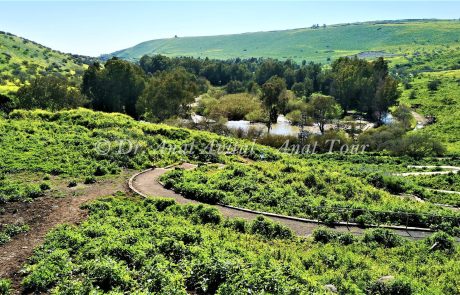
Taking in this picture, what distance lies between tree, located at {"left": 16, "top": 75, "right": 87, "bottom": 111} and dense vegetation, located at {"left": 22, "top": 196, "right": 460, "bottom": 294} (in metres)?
46.7

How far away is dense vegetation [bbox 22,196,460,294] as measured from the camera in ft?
51.0

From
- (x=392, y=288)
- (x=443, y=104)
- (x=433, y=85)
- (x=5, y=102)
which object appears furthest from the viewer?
(x=433, y=85)

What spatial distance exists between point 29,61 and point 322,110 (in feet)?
361

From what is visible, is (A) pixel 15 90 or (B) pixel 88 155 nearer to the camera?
(B) pixel 88 155

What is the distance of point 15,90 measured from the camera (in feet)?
220

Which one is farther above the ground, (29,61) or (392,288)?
(29,61)

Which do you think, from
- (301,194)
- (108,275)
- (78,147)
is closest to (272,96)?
(78,147)

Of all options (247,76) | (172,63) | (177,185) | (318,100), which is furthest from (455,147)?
(172,63)

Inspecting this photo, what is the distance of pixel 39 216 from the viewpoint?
22.9 meters

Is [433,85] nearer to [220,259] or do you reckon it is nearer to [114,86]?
[114,86]

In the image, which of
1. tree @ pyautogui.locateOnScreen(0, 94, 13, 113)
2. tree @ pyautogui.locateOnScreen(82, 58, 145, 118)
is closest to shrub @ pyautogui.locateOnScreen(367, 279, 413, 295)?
tree @ pyautogui.locateOnScreen(0, 94, 13, 113)

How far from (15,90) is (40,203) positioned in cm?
4946

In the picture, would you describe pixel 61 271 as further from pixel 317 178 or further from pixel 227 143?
pixel 227 143

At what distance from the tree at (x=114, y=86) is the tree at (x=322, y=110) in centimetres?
3663
